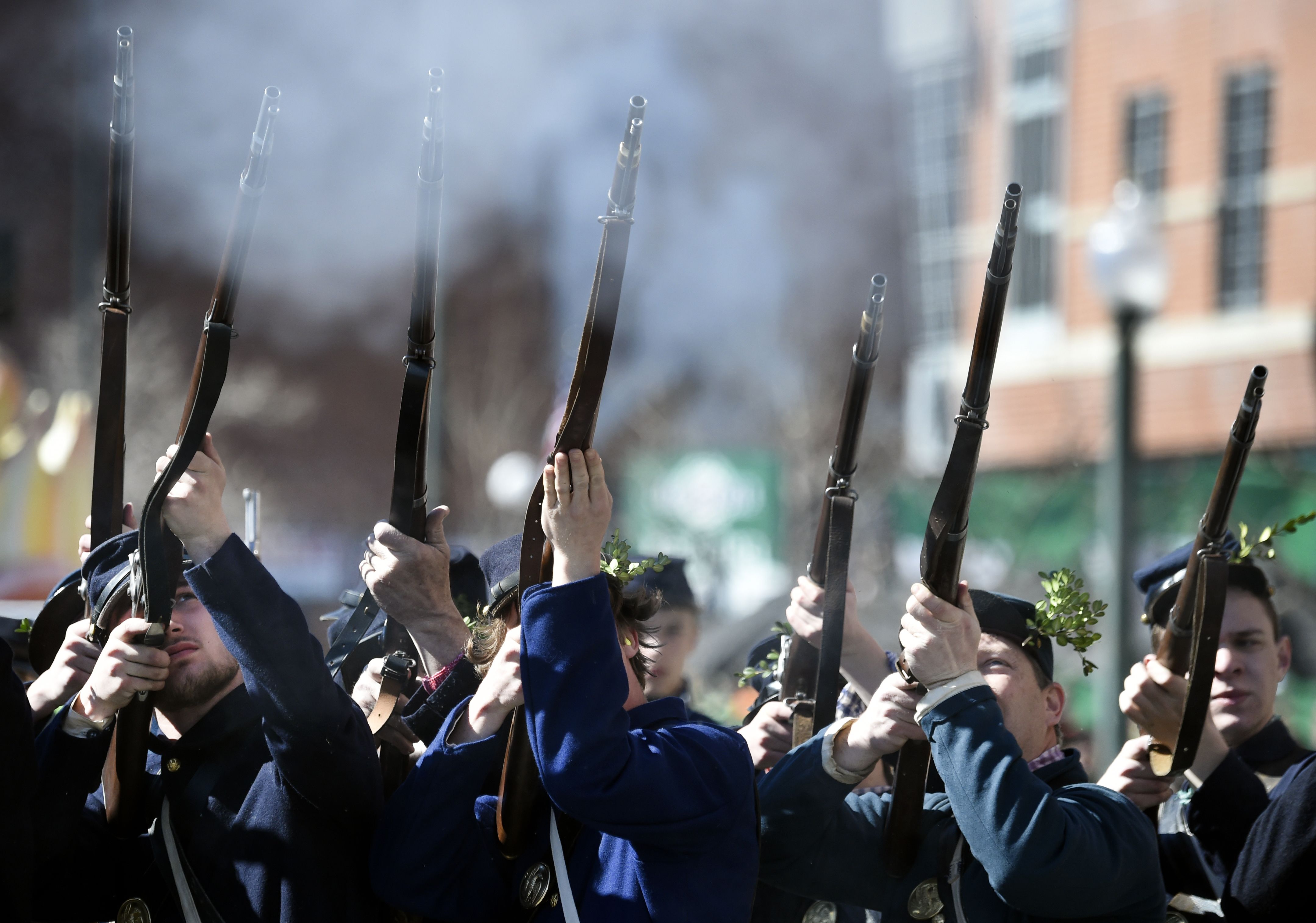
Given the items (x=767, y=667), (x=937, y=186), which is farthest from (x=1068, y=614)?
(x=937, y=186)

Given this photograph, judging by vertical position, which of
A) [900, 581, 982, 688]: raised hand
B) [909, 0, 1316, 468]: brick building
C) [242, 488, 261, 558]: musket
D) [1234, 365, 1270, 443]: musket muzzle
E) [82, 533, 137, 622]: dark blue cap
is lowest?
[900, 581, 982, 688]: raised hand

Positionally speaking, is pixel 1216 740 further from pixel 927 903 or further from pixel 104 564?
pixel 104 564

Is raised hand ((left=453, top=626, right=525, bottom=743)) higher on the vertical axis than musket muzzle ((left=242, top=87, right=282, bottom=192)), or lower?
lower

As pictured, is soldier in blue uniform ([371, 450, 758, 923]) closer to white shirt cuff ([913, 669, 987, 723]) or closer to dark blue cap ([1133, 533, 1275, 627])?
white shirt cuff ([913, 669, 987, 723])

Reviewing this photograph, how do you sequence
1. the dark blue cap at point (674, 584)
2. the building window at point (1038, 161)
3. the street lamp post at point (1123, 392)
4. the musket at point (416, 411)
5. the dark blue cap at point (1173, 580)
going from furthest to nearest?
the building window at point (1038, 161) → the street lamp post at point (1123, 392) → the dark blue cap at point (674, 584) → the dark blue cap at point (1173, 580) → the musket at point (416, 411)

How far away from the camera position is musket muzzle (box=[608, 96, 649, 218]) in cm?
212

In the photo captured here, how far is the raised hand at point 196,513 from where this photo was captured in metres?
2.36

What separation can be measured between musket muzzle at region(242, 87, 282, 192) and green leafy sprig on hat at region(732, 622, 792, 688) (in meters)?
1.51

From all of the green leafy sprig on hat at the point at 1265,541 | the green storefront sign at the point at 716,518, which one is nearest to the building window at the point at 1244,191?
the green storefront sign at the point at 716,518

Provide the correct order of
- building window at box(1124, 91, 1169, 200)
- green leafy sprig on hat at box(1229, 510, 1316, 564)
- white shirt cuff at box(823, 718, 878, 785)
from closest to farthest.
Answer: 1. white shirt cuff at box(823, 718, 878, 785)
2. green leafy sprig on hat at box(1229, 510, 1316, 564)
3. building window at box(1124, 91, 1169, 200)

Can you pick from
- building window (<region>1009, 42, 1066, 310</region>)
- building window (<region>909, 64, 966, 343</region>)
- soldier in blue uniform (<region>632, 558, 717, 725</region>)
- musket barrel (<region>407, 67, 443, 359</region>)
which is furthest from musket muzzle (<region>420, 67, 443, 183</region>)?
building window (<region>909, 64, 966, 343</region>)

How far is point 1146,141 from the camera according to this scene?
15.8 meters

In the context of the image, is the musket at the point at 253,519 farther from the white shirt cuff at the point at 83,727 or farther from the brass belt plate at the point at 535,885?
the brass belt plate at the point at 535,885

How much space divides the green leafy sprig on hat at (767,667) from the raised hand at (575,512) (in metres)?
1.13
